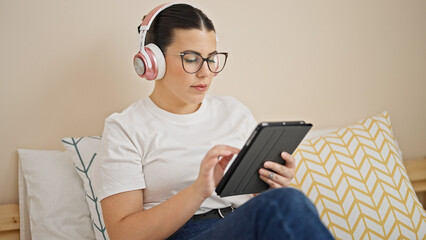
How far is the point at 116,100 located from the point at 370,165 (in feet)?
3.25

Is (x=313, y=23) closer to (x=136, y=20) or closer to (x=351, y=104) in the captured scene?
(x=351, y=104)

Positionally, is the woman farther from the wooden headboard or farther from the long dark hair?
the wooden headboard

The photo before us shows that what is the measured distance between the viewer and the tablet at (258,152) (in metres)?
1.09

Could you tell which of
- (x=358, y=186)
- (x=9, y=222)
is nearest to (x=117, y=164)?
(x=9, y=222)

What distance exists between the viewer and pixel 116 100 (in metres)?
1.74

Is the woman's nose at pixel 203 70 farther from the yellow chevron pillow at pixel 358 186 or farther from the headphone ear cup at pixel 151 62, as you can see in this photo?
the yellow chevron pillow at pixel 358 186

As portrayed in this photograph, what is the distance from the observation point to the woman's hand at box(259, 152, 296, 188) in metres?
1.23

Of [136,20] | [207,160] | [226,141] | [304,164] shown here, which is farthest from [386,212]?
[136,20]

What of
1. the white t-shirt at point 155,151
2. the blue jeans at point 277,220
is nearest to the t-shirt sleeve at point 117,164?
the white t-shirt at point 155,151

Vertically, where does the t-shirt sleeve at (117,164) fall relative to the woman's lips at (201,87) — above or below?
below

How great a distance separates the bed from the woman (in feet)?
0.93

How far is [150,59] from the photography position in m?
1.34

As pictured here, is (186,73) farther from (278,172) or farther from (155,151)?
(278,172)

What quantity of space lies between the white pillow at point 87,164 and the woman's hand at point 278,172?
2.01 ft
